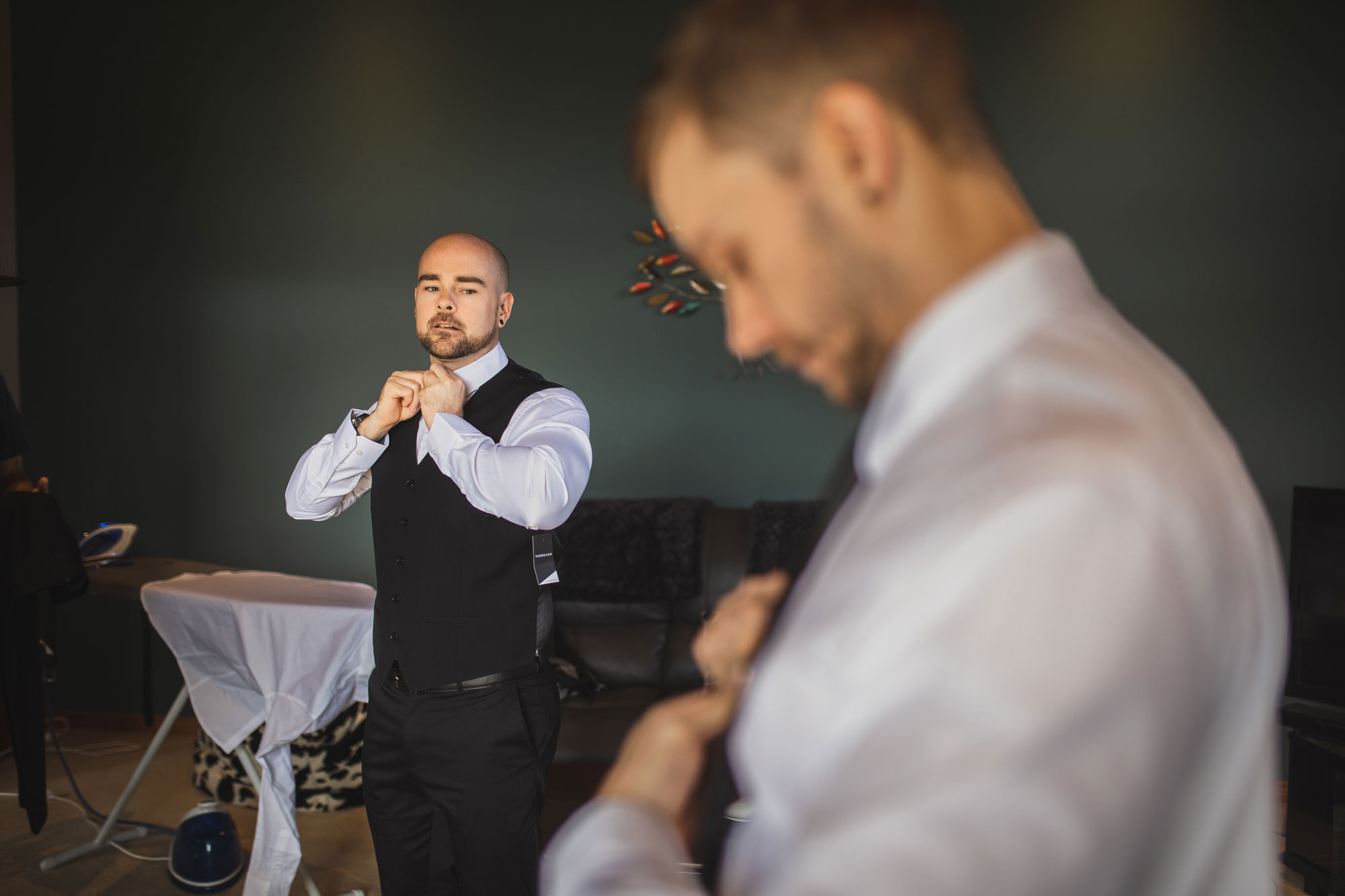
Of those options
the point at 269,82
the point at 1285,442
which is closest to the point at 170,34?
the point at 269,82

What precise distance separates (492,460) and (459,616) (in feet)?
1.11

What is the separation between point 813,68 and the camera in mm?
452

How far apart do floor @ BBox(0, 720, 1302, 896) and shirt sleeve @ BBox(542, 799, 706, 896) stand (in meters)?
2.35

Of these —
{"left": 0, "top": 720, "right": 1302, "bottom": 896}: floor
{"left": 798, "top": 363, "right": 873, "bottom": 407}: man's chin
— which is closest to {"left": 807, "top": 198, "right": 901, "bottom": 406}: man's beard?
{"left": 798, "top": 363, "right": 873, "bottom": 407}: man's chin

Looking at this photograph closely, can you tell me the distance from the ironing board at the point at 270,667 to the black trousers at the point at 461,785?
35 cm

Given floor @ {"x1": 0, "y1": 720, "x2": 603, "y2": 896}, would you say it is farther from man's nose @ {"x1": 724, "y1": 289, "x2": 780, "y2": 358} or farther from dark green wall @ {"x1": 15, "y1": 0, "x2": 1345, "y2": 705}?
man's nose @ {"x1": 724, "y1": 289, "x2": 780, "y2": 358}

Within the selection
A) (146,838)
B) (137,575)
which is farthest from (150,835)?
(137,575)

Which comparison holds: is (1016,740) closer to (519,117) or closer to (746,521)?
(746,521)

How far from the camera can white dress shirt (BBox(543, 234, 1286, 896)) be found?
1.08ft

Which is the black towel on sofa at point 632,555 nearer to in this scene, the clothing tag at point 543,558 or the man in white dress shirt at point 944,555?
the clothing tag at point 543,558

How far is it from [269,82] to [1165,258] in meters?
3.82

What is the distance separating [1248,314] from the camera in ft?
11.5

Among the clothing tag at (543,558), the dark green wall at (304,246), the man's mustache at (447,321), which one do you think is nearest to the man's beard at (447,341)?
the man's mustache at (447,321)

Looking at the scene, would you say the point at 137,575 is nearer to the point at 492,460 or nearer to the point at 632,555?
the point at 492,460
